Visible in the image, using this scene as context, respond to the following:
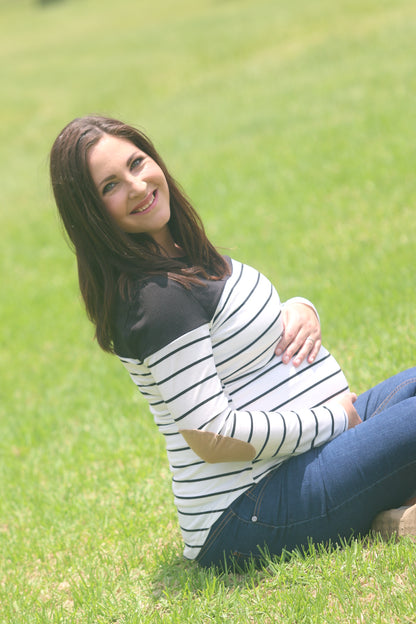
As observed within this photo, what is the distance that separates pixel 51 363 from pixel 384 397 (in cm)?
511

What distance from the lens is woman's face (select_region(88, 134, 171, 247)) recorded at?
2.75 meters

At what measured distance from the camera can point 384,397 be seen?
3.18 metres

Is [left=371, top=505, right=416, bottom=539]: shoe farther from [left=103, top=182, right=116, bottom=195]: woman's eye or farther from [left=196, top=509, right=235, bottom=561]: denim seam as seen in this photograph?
[left=103, top=182, right=116, bottom=195]: woman's eye

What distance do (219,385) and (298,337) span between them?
0.50 metres

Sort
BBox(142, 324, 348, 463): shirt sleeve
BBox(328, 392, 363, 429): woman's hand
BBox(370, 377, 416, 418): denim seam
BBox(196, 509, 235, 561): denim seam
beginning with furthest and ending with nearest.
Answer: BBox(370, 377, 416, 418): denim seam
BBox(328, 392, 363, 429): woman's hand
BBox(196, 509, 235, 561): denim seam
BBox(142, 324, 348, 463): shirt sleeve

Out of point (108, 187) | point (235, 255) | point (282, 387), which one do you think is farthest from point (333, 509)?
point (235, 255)

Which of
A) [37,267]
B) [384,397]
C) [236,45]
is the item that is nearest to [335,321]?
[384,397]

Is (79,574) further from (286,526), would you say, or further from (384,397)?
(384,397)

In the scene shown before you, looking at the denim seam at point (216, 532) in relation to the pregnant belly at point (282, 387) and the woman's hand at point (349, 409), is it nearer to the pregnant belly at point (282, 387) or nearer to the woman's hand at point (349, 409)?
the pregnant belly at point (282, 387)

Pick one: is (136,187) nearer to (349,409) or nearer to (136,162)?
(136,162)

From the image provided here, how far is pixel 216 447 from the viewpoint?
270 centimetres

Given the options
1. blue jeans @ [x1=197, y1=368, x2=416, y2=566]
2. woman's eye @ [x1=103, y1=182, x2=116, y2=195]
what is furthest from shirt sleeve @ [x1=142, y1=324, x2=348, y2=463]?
woman's eye @ [x1=103, y1=182, x2=116, y2=195]

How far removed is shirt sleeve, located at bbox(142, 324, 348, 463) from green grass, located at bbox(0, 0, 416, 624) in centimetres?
51

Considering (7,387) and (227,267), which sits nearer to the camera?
(227,267)
